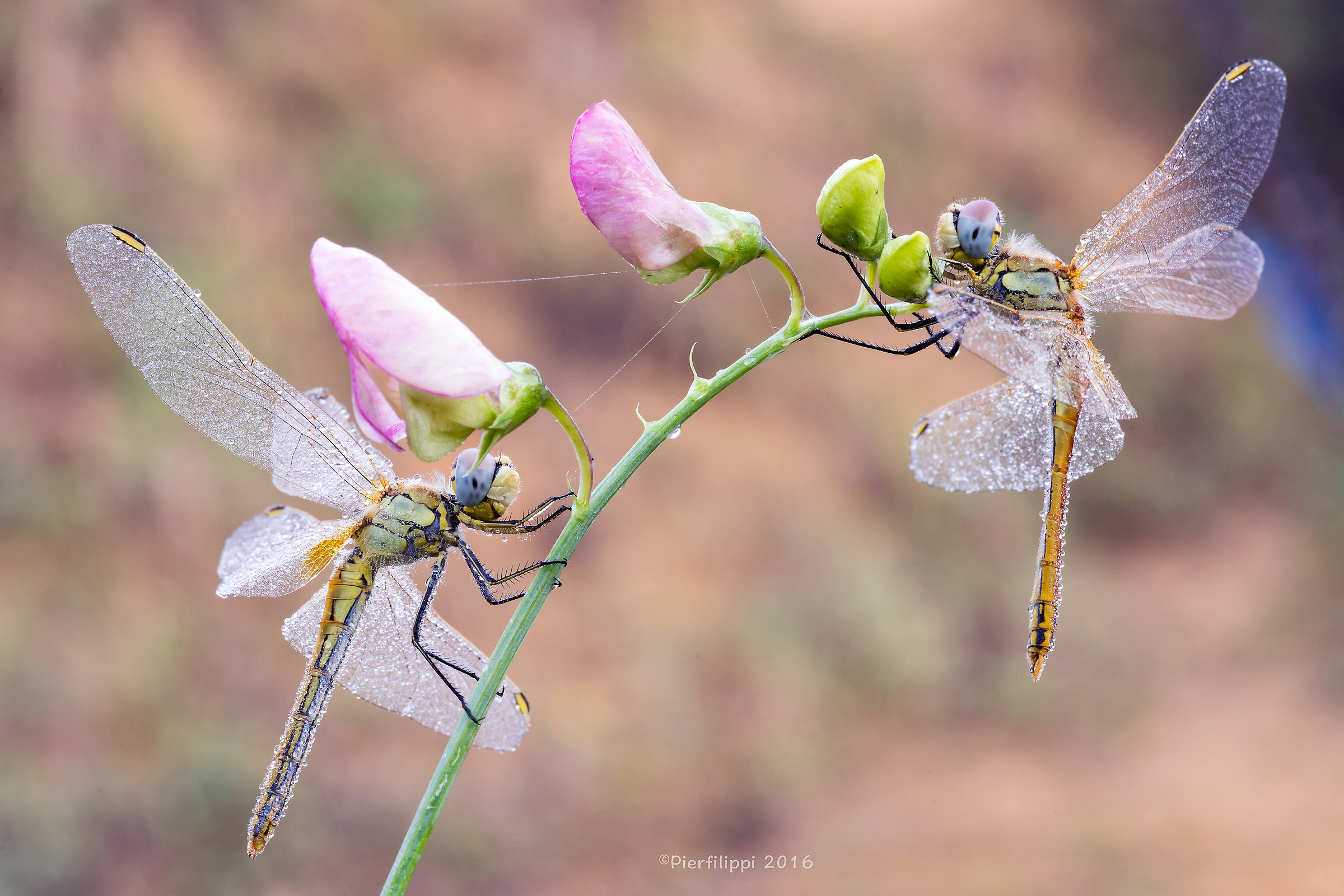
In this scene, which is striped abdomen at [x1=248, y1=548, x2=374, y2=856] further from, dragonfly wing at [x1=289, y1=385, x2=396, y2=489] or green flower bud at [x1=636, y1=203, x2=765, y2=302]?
green flower bud at [x1=636, y1=203, x2=765, y2=302]

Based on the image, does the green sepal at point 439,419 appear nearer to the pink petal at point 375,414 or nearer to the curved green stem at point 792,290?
the pink petal at point 375,414

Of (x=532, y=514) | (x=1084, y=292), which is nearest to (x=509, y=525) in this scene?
(x=532, y=514)

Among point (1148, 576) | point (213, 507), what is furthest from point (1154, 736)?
point (213, 507)

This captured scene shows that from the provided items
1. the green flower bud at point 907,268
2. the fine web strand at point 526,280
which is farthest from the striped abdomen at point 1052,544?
the fine web strand at point 526,280

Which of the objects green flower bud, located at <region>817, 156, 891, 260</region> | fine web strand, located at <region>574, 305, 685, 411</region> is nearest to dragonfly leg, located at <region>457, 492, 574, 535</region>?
green flower bud, located at <region>817, 156, 891, 260</region>

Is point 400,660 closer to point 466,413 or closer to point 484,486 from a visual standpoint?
point 484,486
